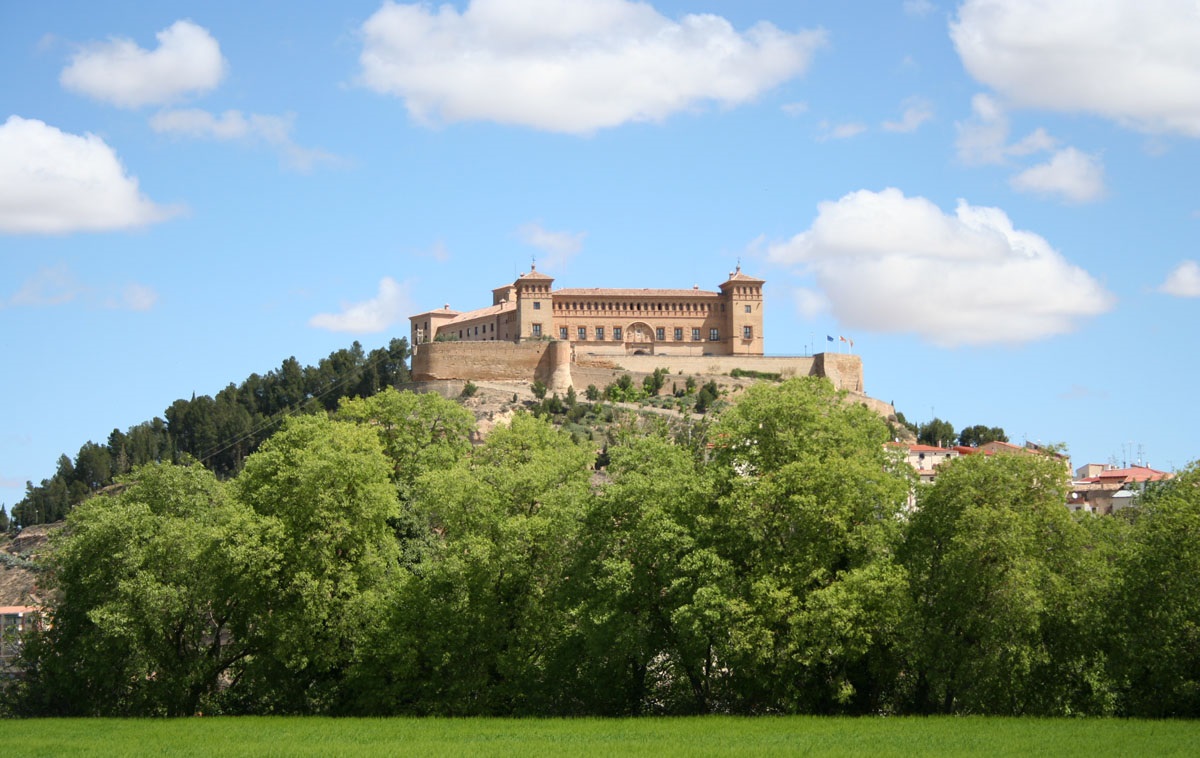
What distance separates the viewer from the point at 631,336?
11475 centimetres

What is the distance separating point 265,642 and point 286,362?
3136 inches

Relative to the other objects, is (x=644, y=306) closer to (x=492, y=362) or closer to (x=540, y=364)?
(x=540, y=364)

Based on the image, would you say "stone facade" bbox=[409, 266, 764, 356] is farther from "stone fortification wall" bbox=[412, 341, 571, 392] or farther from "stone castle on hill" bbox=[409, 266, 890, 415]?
"stone fortification wall" bbox=[412, 341, 571, 392]

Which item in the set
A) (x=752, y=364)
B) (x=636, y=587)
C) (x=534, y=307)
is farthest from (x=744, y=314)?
(x=636, y=587)

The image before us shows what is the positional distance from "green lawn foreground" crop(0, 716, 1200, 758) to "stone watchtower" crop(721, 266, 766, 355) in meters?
77.2

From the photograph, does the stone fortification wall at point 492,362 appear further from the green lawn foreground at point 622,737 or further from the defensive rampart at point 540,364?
the green lawn foreground at point 622,737

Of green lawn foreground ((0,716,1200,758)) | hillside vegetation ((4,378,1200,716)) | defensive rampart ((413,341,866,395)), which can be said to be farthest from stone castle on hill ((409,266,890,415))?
green lawn foreground ((0,716,1200,758))

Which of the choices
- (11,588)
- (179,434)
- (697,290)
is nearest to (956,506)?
(11,588)

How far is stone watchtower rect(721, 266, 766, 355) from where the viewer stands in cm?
11300

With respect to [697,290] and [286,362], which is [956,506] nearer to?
[697,290]

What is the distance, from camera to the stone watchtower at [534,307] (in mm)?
111000

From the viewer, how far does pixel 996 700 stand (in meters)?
37.2

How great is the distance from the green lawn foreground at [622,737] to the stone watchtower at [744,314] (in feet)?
253

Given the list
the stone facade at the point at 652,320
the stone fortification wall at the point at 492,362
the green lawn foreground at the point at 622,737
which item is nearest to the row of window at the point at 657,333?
the stone facade at the point at 652,320
